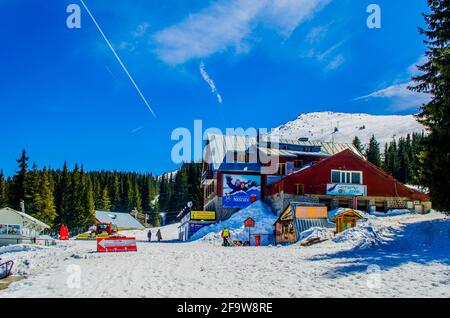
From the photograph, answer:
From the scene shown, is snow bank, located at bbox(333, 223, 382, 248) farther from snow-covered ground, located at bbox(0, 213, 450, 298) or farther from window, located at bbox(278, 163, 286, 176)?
window, located at bbox(278, 163, 286, 176)

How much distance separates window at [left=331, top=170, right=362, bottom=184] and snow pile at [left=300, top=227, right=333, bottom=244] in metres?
18.3

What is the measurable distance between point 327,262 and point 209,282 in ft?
20.6

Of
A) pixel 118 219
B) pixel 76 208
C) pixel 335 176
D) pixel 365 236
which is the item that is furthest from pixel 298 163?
pixel 118 219

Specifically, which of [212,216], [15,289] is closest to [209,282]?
[15,289]

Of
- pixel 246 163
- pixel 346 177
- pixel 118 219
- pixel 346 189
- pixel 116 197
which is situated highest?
pixel 246 163

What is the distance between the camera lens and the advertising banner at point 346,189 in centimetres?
5066

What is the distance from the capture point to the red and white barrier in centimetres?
2872

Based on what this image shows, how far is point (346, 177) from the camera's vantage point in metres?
51.7

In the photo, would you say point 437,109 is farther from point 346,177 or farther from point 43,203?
point 43,203

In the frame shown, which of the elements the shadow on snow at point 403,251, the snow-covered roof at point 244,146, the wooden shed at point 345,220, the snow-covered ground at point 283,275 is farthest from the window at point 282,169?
the snow-covered ground at point 283,275

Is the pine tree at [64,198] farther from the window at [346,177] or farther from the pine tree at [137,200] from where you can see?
the window at [346,177]

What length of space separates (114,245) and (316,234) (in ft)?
45.9

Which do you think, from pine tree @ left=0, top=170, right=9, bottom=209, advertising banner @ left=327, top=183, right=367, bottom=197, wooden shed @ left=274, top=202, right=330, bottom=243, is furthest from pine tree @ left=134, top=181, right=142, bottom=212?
wooden shed @ left=274, top=202, right=330, bottom=243
